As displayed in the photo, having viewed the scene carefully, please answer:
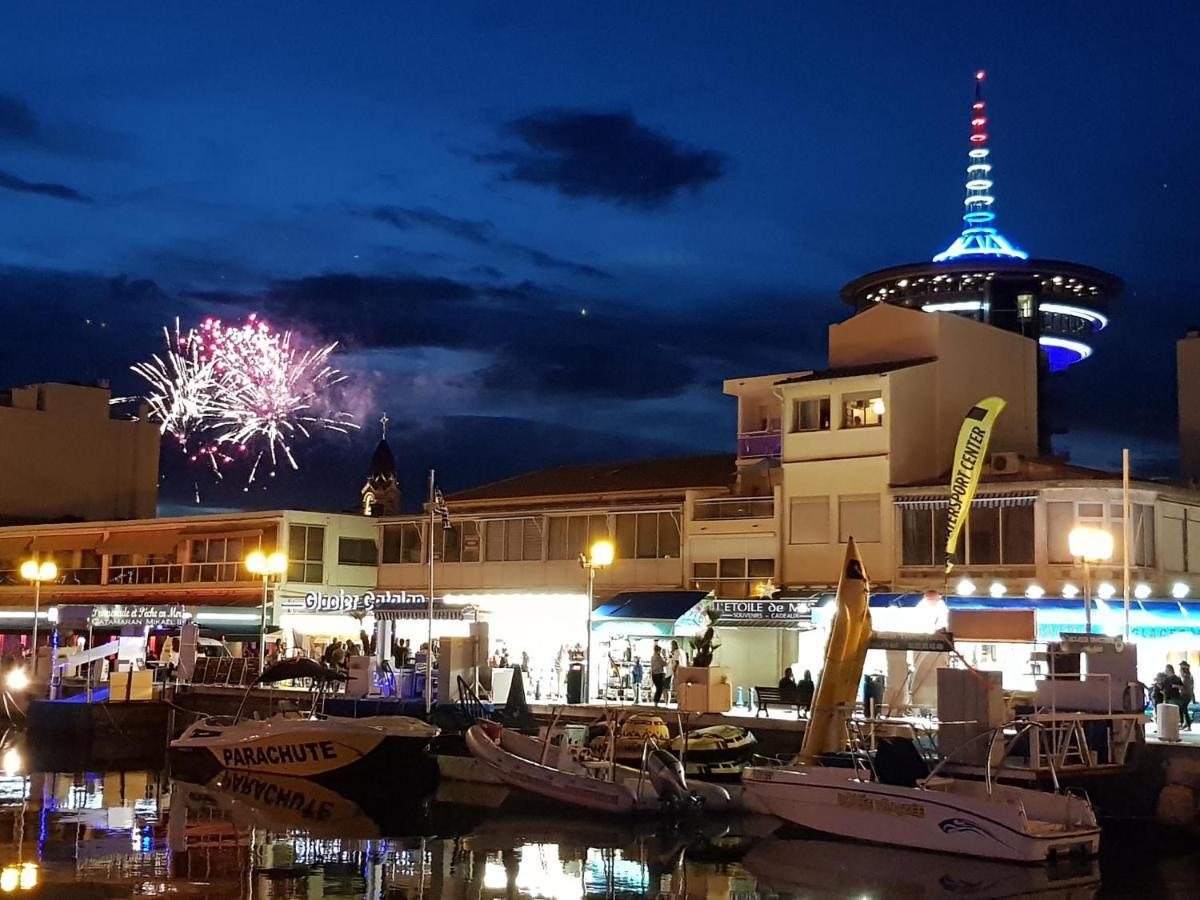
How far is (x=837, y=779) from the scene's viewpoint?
2809 cm

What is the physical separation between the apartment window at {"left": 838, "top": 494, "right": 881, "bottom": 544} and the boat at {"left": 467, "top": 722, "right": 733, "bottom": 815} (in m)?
14.4

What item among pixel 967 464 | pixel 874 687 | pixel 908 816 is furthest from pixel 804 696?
pixel 908 816

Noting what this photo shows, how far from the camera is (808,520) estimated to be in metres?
45.9

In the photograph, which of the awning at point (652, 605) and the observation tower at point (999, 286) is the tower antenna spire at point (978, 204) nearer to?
the observation tower at point (999, 286)

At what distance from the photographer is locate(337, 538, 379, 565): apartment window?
194ft

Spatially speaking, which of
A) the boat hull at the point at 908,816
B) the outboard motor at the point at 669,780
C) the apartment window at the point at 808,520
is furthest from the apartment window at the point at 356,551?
the boat hull at the point at 908,816

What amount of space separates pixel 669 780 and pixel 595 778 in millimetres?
1773

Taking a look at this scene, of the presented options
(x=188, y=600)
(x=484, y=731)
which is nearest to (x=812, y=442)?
(x=484, y=731)

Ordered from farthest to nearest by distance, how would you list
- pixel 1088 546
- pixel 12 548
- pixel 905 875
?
pixel 12 548 < pixel 1088 546 < pixel 905 875

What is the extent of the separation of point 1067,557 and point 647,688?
12.2 metres

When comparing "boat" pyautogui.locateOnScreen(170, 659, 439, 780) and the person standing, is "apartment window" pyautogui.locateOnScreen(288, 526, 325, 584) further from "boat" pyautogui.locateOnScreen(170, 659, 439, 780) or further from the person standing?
the person standing

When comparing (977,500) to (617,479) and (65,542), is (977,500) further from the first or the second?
(65,542)

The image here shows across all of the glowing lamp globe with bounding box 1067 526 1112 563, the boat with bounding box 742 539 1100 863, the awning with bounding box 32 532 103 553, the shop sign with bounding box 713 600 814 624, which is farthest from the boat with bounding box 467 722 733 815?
the awning with bounding box 32 532 103 553

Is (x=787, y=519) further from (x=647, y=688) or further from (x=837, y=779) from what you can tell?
(x=837, y=779)
